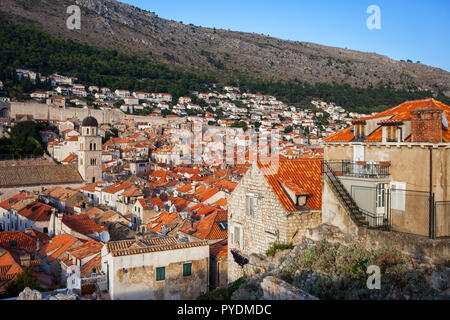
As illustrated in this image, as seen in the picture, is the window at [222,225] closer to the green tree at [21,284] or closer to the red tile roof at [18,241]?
the green tree at [21,284]

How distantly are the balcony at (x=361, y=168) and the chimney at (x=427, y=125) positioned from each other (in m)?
0.97

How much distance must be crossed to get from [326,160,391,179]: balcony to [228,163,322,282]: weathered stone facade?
133 centimetres

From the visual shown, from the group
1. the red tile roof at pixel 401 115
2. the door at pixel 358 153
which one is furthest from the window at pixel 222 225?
the door at pixel 358 153

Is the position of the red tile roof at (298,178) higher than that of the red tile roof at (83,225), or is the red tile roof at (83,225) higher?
the red tile roof at (298,178)

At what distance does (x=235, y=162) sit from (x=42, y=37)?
312 ft

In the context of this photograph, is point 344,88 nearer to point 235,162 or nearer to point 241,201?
point 235,162

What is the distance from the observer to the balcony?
32.5 feet

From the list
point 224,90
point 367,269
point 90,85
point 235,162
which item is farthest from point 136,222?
point 224,90

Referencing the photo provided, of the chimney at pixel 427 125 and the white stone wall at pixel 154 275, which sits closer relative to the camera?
the chimney at pixel 427 125

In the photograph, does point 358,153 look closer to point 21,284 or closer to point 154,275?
point 154,275

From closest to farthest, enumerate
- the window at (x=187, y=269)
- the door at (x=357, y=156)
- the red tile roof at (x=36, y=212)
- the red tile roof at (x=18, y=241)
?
the door at (x=357, y=156)
the window at (x=187, y=269)
the red tile roof at (x=18, y=241)
the red tile roof at (x=36, y=212)

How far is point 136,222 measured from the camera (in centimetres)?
2970

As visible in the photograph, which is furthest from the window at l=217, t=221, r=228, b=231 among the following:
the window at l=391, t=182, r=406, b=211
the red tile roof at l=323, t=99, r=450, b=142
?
the window at l=391, t=182, r=406, b=211

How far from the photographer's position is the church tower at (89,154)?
5219 centimetres
